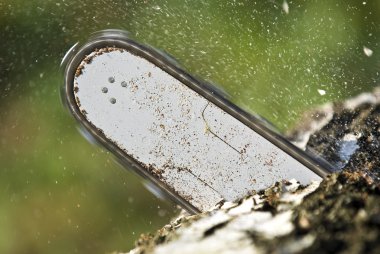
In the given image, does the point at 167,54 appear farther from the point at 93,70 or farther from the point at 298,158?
the point at 298,158

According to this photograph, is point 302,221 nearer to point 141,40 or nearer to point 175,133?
point 175,133

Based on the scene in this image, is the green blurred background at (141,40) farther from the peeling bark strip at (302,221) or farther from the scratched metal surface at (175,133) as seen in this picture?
the peeling bark strip at (302,221)

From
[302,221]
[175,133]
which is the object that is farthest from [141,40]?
[302,221]

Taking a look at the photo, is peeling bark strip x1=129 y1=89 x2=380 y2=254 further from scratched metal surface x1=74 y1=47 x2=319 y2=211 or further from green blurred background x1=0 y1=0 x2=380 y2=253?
green blurred background x1=0 y1=0 x2=380 y2=253

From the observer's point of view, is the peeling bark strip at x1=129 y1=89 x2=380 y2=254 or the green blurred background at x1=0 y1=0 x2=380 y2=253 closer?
the peeling bark strip at x1=129 y1=89 x2=380 y2=254

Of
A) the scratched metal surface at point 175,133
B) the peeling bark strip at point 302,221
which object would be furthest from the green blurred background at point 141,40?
the peeling bark strip at point 302,221

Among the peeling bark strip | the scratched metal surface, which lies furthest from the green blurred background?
the peeling bark strip
